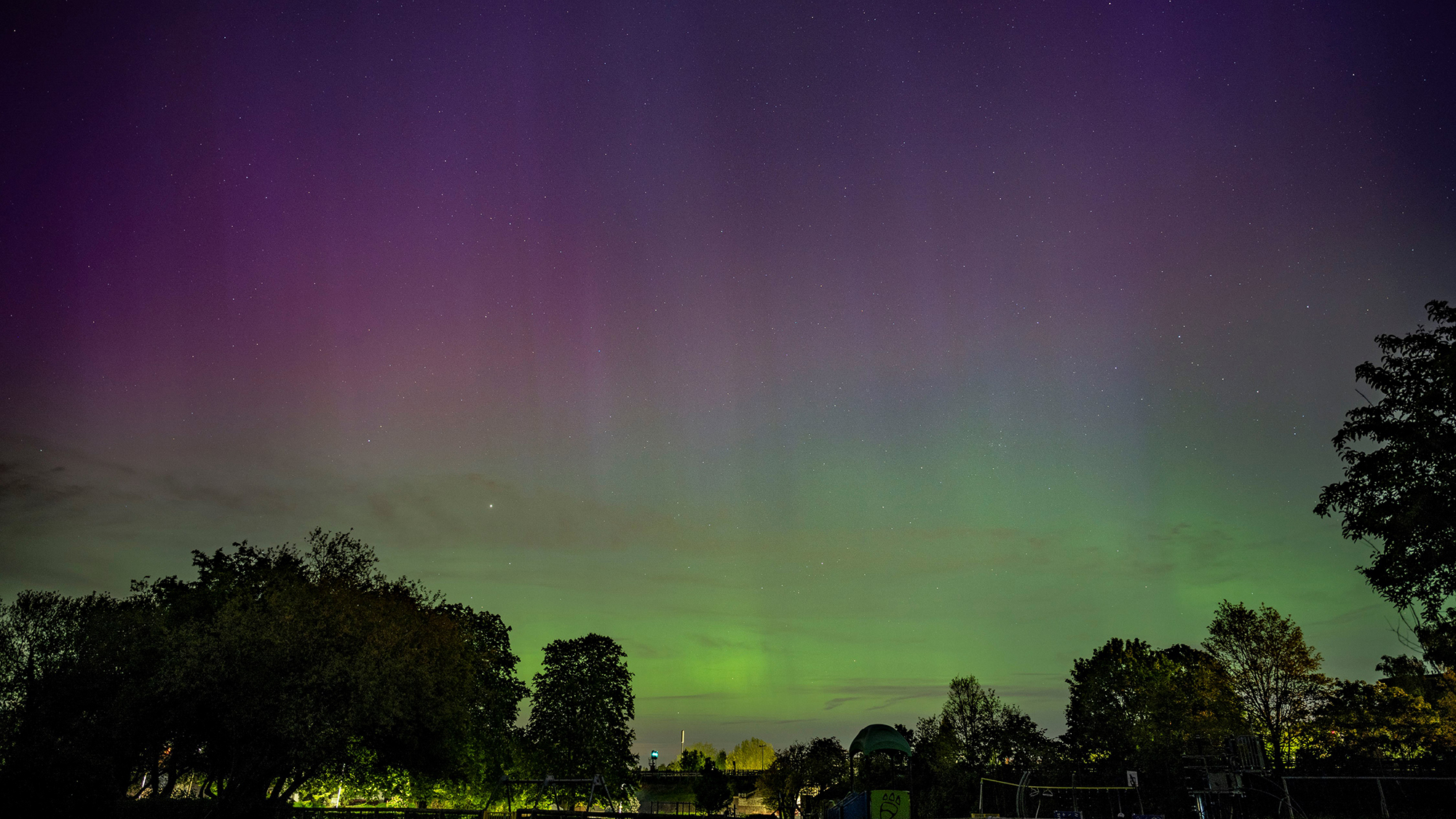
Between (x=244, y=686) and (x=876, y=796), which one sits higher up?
(x=244, y=686)

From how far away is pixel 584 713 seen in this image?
6612 cm

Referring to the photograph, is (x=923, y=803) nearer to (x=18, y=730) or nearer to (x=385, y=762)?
(x=385, y=762)

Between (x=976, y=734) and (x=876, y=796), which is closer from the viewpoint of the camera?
(x=876, y=796)

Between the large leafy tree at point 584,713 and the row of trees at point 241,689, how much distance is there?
20.7 metres

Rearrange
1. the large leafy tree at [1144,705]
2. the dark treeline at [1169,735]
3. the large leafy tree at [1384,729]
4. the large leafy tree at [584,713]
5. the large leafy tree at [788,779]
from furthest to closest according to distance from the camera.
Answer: the large leafy tree at [788,779]
the large leafy tree at [584,713]
the large leafy tree at [1144,705]
the large leafy tree at [1384,729]
the dark treeline at [1169,735]

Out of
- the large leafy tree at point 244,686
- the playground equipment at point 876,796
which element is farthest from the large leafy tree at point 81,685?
A: the playground equipment at point 876,796

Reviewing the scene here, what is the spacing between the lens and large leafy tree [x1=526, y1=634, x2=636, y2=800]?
6388 cm

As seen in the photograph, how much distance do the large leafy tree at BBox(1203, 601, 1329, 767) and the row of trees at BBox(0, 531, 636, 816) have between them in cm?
5116

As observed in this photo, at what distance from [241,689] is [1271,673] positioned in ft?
203

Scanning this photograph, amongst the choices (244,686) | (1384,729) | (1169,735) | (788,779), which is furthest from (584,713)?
(1384,729)

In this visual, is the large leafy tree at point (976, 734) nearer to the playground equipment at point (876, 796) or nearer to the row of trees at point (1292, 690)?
the row of trees at point (1292, 690)

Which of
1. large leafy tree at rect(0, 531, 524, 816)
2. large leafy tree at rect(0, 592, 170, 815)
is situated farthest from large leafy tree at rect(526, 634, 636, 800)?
large leafy tree at rect(0, 592, 170, 815)

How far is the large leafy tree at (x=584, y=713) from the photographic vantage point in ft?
210

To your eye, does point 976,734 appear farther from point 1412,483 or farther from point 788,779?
point 1412,483
